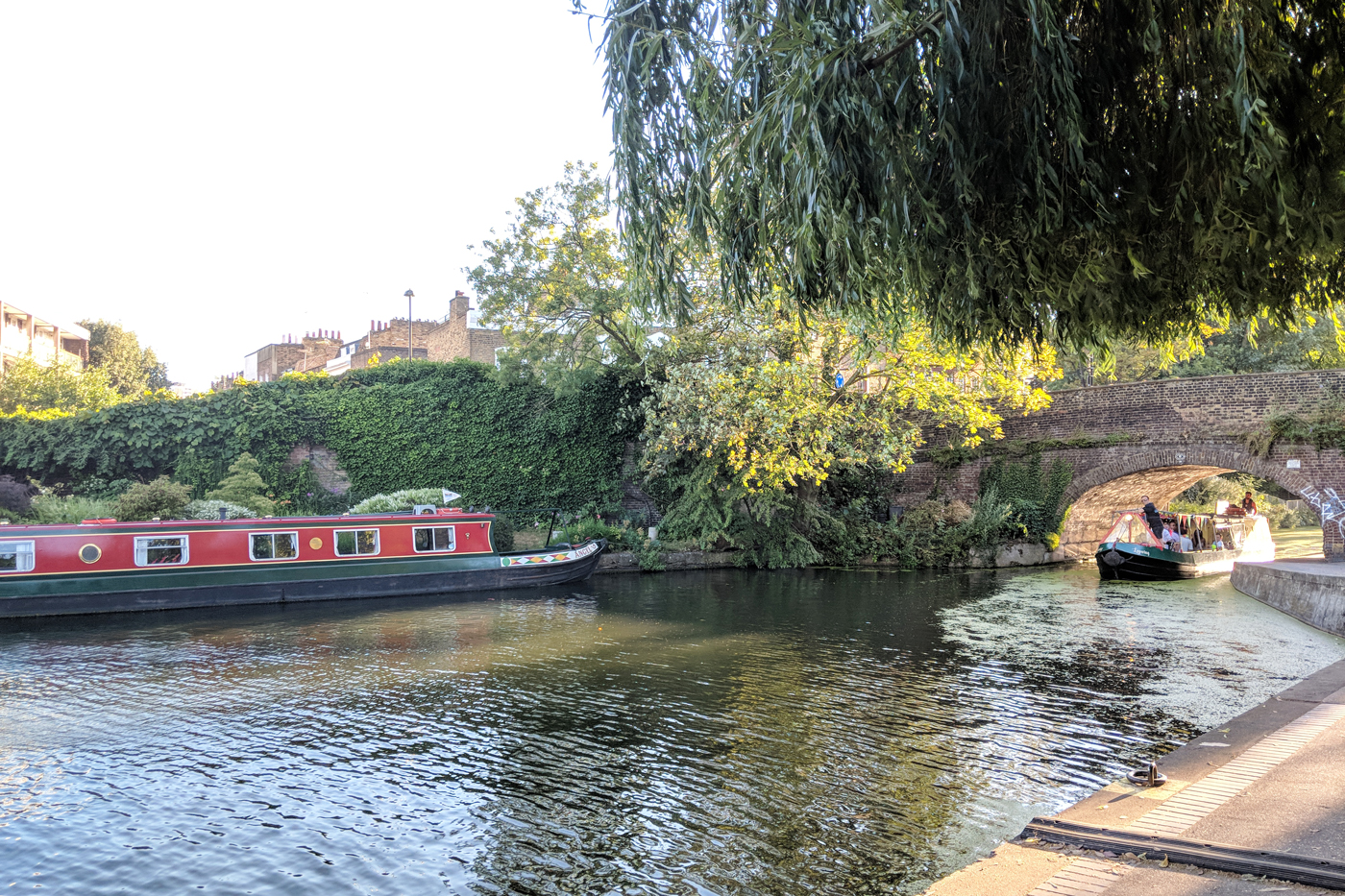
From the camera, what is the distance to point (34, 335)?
44.7 metres

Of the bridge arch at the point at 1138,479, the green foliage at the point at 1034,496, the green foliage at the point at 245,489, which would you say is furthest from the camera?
the green foliage at the point at 1034,496

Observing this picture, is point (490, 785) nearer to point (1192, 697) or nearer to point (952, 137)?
point (952, 137)

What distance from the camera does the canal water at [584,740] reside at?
203 inches

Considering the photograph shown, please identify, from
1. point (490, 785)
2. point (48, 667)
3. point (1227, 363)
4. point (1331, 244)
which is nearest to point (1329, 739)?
A: point (1331, 244)

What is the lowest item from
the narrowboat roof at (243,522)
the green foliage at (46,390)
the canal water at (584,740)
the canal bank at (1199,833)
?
the canal water at (584,740)

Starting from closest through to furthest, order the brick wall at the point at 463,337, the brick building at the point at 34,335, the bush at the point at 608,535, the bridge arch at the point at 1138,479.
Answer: the bridge arch at the point at 1138,479, the bush at the point at 608,535, the brick wall at the point at 463,337, the brick building at the point at 34,335

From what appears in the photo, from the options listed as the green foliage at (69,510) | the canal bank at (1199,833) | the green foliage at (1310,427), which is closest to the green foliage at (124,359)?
the green foliage at (69,510)

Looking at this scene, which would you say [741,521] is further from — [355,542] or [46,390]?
[46,390]

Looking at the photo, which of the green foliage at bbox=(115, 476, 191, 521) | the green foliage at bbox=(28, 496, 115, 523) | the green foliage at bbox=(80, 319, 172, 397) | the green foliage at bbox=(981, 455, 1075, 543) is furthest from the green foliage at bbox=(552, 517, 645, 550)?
the green foliage at bbox=(80, 319, 172, 397)

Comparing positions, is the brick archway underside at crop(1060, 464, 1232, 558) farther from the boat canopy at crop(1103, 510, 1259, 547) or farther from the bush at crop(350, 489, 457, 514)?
the bush at crop(350, 489, 457, 514)

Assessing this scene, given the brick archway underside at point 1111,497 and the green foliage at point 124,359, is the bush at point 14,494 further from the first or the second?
the brick archway underside at point 1111,497

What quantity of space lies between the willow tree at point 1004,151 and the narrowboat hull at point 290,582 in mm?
12939

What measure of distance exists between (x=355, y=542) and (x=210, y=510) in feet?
14.7

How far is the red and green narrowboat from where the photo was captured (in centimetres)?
1458
